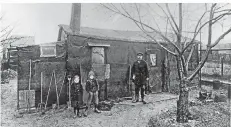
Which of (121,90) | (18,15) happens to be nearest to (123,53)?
(121,90)

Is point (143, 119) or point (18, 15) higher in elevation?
point (18, 15)

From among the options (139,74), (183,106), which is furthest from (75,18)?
(183,106)

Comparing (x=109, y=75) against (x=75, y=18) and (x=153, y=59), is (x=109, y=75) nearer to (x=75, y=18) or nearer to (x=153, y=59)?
(x=153, y=59)

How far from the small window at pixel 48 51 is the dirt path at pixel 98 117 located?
2.40 meters

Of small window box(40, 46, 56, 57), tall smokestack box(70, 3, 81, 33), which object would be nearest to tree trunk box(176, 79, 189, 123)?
small window box(40, 46, 56, 57)

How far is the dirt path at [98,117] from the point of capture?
7.18m

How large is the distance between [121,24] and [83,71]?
24558 millimetres

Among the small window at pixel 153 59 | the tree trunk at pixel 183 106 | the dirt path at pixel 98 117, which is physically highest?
the small window at pixel 153 59

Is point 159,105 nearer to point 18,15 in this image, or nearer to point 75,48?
point 75,48

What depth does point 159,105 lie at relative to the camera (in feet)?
30.7

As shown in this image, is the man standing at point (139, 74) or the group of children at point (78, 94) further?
the man standing at point (139, 74)

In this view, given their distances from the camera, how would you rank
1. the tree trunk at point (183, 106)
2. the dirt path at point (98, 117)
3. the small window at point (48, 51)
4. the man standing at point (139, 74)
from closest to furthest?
1. the tree trunk at point (183, 106)
2. the dirt path at point (98, 117)
3. the small window at point (48, 51)
4. the man standing at point (139, 74)

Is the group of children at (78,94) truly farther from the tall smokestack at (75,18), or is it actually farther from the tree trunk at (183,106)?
the tall smokestack at (75,18)

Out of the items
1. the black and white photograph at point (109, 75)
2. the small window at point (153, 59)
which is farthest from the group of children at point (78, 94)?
the small window at point (153, 59)
